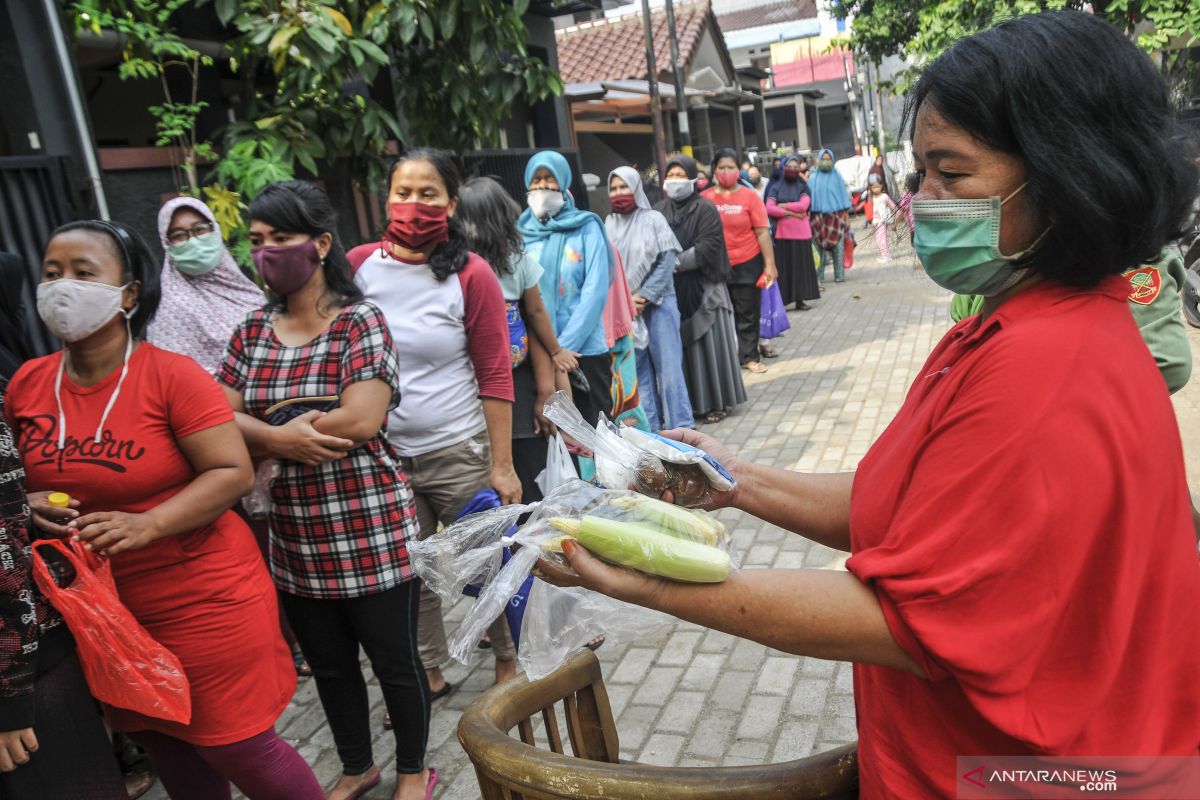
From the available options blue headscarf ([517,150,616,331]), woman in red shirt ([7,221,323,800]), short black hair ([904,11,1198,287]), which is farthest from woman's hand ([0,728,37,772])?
blue headscarf ([517,150,616,331])

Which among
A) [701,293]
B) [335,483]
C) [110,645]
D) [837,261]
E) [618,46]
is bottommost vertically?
[837,261]

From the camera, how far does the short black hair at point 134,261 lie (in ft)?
8.10

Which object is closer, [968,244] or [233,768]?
[968,244]

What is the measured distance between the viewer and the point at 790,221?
11.8 metres

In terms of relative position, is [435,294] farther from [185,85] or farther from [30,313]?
[185,85]

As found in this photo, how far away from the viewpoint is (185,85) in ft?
21.8

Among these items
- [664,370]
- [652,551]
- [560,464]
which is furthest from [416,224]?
[664,370]

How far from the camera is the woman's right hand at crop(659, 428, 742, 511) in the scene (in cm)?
158

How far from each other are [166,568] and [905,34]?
45.0 ft

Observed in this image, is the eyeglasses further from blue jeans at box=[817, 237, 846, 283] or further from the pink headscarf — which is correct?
blue jeans at box=[817, 237, 846, 283]

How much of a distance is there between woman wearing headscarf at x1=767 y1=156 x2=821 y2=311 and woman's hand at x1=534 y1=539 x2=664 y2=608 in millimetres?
10435

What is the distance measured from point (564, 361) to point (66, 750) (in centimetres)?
275

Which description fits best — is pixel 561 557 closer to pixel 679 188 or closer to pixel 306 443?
pixel 306 443

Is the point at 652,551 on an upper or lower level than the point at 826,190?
upper
